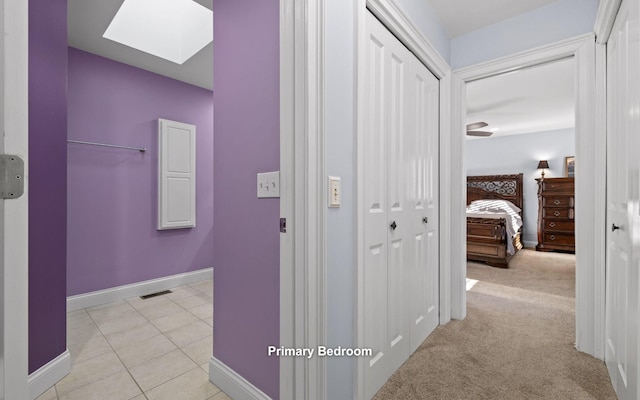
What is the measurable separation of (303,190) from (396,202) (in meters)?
0.83

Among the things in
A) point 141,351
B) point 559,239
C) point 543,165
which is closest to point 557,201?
point 559,239

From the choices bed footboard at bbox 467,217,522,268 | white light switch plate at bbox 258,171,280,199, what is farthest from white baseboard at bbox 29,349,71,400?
bed footboard at bbox 467,217,522,268

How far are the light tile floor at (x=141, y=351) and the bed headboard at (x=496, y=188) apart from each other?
19.7ft

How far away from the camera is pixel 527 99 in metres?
4.18

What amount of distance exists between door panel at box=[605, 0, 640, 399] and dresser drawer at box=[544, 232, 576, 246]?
14.1 ft

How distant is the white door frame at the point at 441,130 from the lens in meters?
1.32

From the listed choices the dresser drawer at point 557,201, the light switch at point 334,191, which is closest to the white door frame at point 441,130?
the light switch at point 334,191

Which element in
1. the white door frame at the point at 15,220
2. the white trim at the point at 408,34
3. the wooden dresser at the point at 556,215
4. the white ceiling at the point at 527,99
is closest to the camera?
the white door frame at the point at 15,220

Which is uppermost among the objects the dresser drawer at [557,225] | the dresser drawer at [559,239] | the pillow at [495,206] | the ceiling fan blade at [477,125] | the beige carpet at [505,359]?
the ceiling fan blade at [477,125]

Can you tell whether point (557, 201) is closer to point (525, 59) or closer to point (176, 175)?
point (525, 59)

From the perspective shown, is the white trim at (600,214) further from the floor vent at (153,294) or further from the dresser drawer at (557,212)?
the dresser drawer at (557,212)

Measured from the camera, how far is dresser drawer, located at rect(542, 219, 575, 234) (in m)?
5.15

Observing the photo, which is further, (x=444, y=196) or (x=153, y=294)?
(x=153, y=294)

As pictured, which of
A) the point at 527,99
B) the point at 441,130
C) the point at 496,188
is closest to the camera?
the point at 441,130
